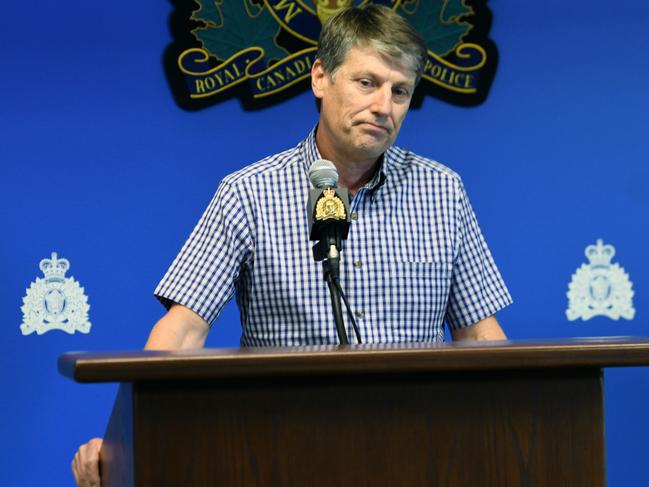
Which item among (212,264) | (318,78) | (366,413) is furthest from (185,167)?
(366,413)

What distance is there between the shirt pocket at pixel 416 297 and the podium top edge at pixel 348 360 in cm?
97

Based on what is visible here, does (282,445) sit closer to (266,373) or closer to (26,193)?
(266,373)

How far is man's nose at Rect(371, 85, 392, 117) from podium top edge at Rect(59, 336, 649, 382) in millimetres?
1016

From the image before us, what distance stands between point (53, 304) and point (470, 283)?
1.23 meters

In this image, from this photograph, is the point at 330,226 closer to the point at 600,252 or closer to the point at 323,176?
the point at 323,176

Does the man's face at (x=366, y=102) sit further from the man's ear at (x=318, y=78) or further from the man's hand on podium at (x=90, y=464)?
the man's hand on podium at (x=90, y=464)

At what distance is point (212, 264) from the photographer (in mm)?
2119

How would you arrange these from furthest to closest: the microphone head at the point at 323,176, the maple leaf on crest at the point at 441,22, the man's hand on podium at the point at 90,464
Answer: the maple leaf on crest at the point at 441,22, the microphone head at the point at 323,176, the man's hand on podium at the point at 90,464

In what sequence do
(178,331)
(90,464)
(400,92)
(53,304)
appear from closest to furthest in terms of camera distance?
(90,464) < (178,331) < (400,92) < (53,304)

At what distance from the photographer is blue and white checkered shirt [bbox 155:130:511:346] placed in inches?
83.0

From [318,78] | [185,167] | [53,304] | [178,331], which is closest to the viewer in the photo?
[178,331]

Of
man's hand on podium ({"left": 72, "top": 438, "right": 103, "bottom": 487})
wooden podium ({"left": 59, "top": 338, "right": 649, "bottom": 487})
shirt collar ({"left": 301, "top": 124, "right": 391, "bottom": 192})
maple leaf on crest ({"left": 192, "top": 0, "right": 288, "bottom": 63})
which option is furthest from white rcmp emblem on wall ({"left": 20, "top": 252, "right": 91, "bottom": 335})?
wooden podium ({"left": 59, "top": 338, "right": 649, "bottom": 487})

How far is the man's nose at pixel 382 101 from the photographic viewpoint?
212 cm

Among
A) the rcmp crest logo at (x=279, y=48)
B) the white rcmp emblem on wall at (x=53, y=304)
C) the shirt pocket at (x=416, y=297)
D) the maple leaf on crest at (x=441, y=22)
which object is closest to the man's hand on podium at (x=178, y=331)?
the shirt pocket at (x=416, y=297)
